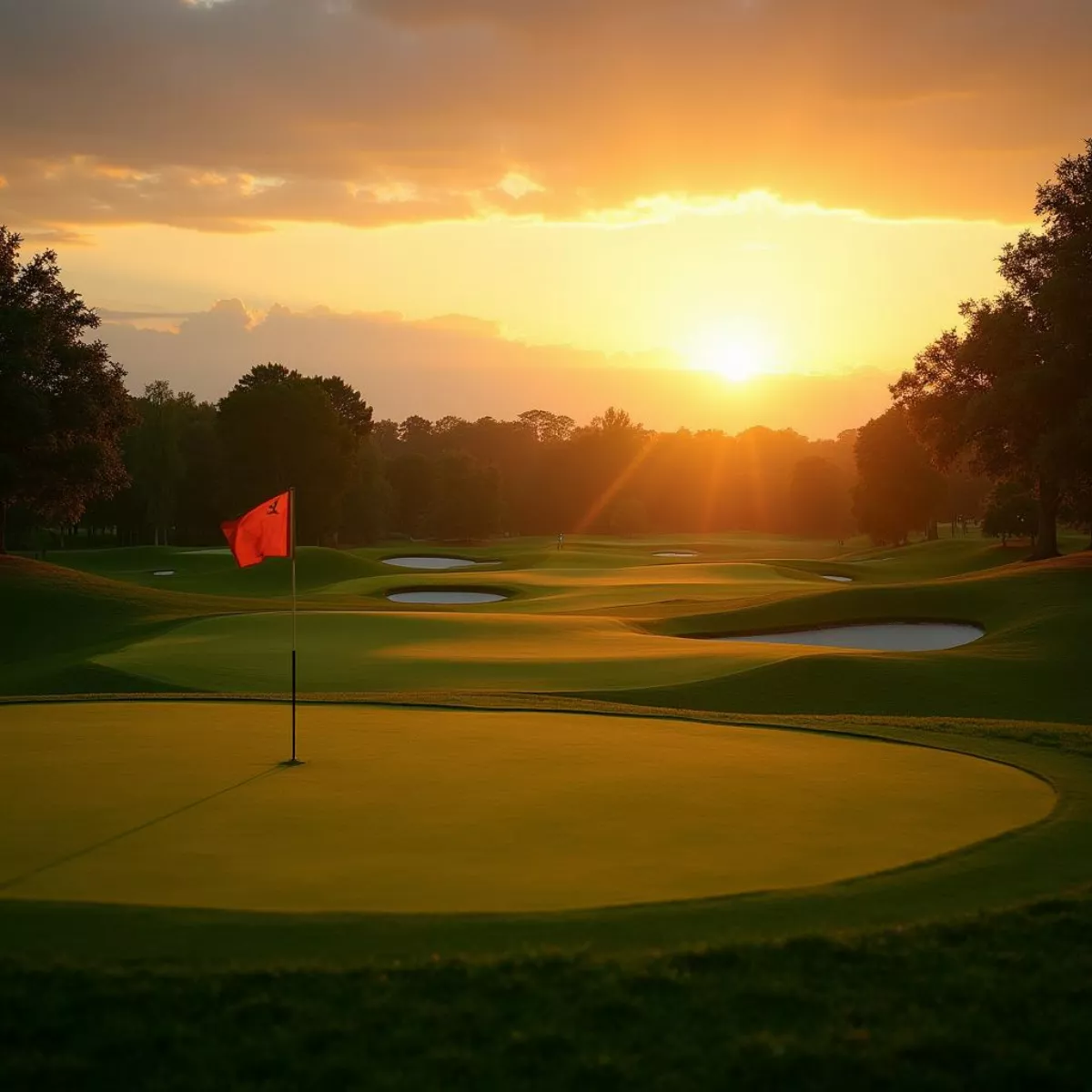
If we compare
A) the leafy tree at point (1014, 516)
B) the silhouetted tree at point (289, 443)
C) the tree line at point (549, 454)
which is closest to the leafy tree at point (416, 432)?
the tree line at point (549, 454)

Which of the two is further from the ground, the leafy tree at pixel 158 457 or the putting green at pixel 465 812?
the leafy tree at pixel 158 457

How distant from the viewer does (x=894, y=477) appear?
254ft

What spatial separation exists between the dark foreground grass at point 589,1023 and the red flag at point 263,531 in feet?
19.4

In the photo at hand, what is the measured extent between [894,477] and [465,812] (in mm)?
72460

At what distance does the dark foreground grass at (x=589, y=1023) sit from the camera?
5.55 meters

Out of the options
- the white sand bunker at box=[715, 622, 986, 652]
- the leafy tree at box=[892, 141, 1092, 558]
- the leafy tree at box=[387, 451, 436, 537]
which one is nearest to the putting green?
the white sand bunker at box=[715, 622, 986, 652]

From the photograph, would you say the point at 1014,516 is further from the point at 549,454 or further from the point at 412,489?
the point at 549,454

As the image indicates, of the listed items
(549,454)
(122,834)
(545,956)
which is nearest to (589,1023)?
(545,956)

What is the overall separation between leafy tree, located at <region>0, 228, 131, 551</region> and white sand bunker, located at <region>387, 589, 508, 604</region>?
13.5 metres

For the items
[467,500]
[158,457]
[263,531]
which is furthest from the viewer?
[467,500]

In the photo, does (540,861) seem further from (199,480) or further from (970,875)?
(199,480)

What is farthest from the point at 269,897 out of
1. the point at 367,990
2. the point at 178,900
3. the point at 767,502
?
the point at 767,502

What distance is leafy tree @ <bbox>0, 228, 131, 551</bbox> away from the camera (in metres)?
37.6

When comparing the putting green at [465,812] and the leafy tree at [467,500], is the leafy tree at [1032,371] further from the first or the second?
the leafy tree at [467,500]
